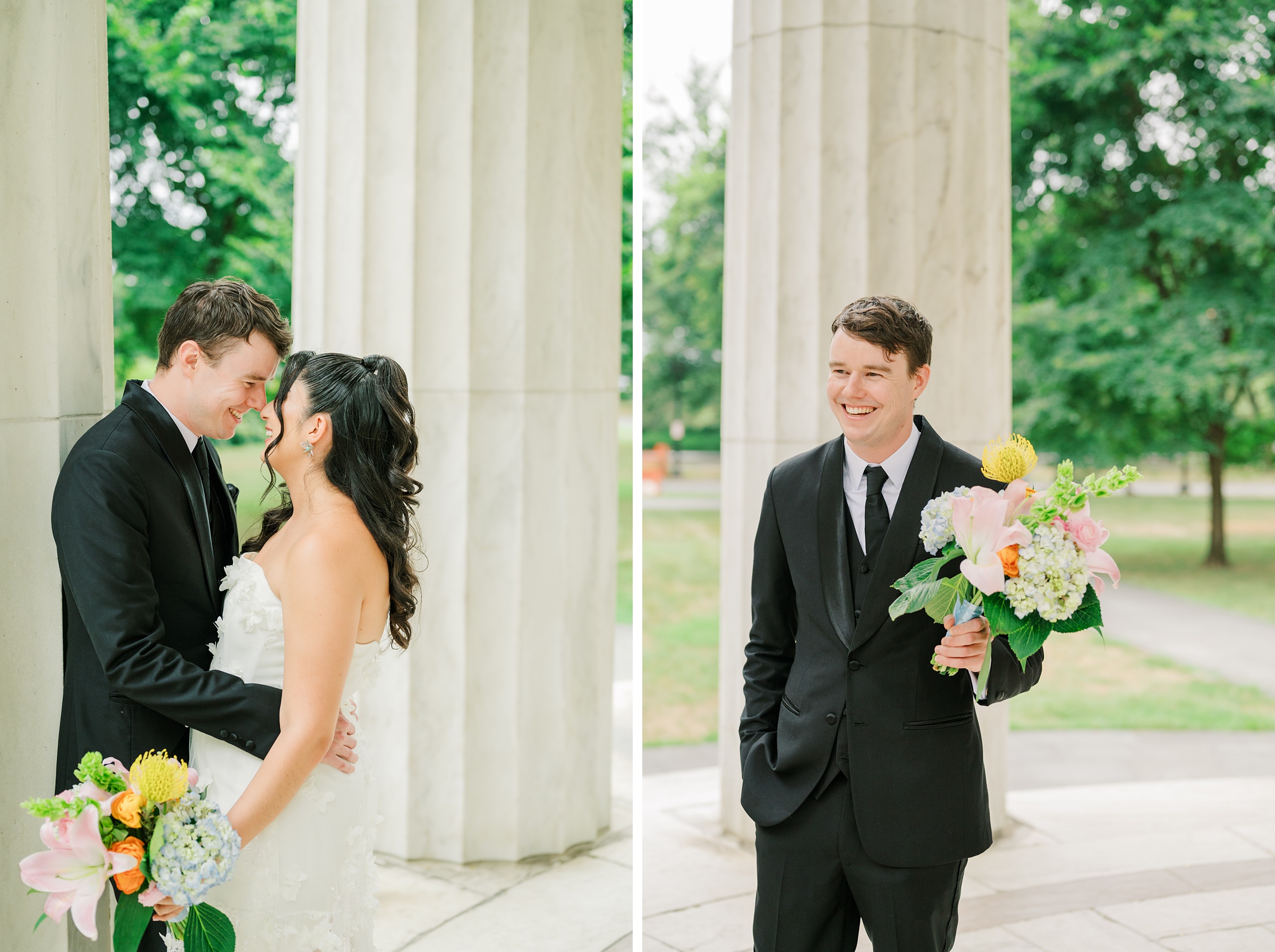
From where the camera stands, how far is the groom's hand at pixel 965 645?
9.59 feet

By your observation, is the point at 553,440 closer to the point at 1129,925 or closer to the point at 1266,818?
the point at 1129,925

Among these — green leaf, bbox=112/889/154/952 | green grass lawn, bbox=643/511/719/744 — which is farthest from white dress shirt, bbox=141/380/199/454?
green grass lawn, bbox=643/511/719/744

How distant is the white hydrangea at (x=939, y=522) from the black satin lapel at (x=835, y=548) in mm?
399

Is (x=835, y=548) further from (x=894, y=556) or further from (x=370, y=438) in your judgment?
(x=370, y=438)

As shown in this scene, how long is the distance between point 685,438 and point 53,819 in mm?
27735

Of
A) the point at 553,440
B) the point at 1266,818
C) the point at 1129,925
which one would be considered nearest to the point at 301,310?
the point at 553,440

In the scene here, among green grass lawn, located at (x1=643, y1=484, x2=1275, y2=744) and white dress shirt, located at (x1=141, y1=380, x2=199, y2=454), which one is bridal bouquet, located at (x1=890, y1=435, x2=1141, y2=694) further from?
green grass lawn, located at (x1=643, y1=484, x2=1275, y2=744)

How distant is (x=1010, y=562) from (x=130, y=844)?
2214 mm

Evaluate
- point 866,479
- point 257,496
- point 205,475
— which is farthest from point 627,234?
point 866,479

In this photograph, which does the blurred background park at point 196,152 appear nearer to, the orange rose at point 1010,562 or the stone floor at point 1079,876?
the stone floor at point 1079,876

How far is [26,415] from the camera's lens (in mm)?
3264

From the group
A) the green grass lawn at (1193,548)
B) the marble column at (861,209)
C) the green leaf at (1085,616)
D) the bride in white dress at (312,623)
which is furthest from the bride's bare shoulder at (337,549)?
the green grass lawn at (1193,548)

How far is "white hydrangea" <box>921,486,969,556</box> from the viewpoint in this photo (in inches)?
112

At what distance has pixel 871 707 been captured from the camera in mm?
3170
